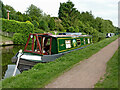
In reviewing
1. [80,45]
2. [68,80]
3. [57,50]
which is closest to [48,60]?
[57,50]

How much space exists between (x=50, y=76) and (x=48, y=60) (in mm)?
3639

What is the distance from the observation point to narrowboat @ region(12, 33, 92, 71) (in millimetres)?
9148

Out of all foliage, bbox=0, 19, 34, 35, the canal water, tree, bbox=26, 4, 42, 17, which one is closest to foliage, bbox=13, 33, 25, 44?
foliage, bbox=0, 19, 34, 35

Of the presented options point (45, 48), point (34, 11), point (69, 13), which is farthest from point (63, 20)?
point (45, 48)

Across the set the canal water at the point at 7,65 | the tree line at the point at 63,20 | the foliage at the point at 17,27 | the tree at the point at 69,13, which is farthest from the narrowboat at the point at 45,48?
the tree at the point at 69,13

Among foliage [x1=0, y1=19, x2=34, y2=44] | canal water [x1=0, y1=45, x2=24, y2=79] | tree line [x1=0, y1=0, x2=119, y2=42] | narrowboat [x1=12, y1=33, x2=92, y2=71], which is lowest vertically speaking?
canal water [x1=0, y1=45, x2=24, y2=79]

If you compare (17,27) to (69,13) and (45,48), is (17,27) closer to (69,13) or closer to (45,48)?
(45,48)

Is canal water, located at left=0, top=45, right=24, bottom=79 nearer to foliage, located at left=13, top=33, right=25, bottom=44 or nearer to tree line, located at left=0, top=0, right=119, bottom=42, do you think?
foliage, located at left=13, top=33, right=25, bottom=44

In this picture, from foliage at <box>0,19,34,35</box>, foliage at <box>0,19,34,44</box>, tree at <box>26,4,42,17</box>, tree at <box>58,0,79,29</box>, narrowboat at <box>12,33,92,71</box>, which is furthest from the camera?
tree at <box>26,4,42,17</box>

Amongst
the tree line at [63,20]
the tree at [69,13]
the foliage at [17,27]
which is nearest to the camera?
the foliage at [17,27]

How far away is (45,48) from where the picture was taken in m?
11.1

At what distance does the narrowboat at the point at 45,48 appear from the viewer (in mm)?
9148

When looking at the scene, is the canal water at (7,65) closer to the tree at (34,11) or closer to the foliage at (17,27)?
the foliage at (17,27)

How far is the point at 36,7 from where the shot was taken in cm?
5816
